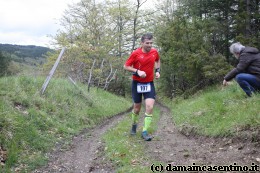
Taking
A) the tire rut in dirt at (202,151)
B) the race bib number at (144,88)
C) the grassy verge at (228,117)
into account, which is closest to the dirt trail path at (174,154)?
the tire rut in dirt at (202,151)

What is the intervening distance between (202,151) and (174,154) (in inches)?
22.7

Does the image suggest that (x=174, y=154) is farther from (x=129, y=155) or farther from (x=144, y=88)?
(x=144, y=88)

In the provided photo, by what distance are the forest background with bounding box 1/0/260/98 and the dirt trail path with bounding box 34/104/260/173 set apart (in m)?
7.92

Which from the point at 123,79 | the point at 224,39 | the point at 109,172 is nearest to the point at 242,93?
the point at 109,172

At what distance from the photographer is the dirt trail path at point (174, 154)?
15.9 ft

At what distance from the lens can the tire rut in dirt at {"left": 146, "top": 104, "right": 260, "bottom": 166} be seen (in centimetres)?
474

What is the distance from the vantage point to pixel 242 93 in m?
8.76

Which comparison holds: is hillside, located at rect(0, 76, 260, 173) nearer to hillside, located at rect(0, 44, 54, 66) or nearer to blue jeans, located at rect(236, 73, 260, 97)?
blue jeans, located at rect(236, 73, 260, 97)

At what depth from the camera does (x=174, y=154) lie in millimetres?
5625

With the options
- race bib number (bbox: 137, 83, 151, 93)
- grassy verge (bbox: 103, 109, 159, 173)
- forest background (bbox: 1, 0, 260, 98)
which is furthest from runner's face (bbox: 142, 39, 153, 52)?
forest background (bbox: 1, 0, 260, 98)

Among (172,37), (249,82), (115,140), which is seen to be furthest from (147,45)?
(172,37)

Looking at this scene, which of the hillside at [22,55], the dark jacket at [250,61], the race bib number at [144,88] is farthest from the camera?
the hillside at [22,55]

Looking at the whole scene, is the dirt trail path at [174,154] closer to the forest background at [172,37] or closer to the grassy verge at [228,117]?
the grassy verge at [228,117]

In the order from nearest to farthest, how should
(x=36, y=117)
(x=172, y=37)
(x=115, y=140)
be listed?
(x=115, y=140)
(x=36, y=117)
(x=172, y=37)
